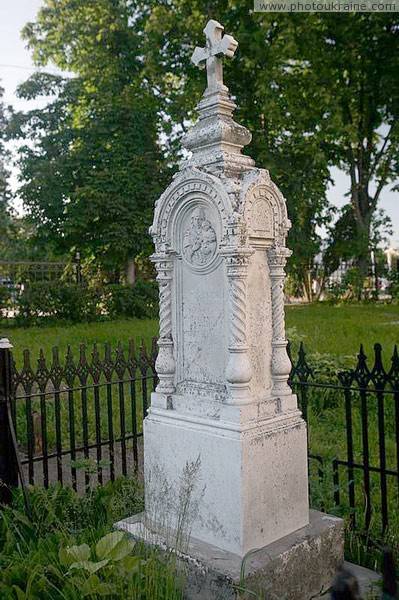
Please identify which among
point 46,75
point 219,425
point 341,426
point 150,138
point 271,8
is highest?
point 46,75

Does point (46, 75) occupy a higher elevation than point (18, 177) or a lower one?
higher

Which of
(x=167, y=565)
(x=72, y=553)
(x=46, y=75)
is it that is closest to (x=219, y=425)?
(x=167, y=565)

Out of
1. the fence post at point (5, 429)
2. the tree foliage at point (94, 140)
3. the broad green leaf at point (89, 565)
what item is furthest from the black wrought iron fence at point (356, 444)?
the tree foliage at point (94, 140)

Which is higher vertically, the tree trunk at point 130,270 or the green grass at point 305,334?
the tree trunk at point 130,270

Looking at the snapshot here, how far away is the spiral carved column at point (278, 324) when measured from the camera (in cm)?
321

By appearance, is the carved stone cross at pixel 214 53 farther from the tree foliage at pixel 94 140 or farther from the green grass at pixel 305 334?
the tree foliage at pixel 94 140

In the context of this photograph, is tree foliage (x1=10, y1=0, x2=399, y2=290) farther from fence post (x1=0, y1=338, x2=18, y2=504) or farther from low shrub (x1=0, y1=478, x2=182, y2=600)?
low shrub (x1=0, y1=478, x2=182, y2=600)

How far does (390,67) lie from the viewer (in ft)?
60.1

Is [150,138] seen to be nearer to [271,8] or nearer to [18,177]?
[18,177]

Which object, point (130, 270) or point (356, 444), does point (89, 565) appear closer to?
point (356, 444)

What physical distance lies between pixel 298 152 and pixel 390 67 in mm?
4791

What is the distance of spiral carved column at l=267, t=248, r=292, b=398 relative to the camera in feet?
10.5

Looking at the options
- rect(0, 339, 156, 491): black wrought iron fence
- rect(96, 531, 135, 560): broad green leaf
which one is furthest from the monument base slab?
rect(0, 339, 156, 491): black wrought iron fence

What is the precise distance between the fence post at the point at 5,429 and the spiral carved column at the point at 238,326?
5.46 ft
